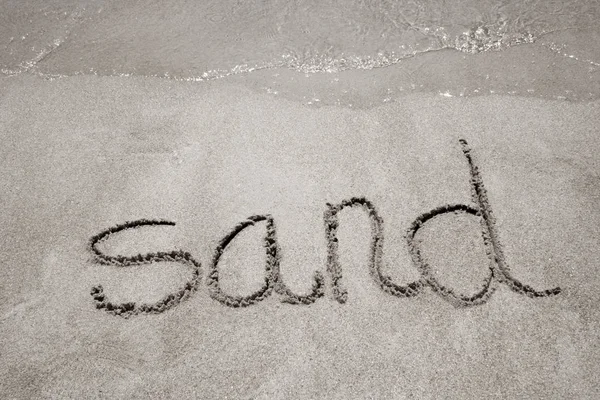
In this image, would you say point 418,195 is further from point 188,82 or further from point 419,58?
point 188,82

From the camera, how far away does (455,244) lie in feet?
8.12

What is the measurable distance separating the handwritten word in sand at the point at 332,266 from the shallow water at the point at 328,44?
3.03ft

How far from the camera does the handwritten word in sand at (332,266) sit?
229cm

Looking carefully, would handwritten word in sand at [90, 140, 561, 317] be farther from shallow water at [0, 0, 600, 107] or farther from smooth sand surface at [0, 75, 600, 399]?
shallow water at [0, 0, 600, 107]

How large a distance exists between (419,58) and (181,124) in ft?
5.62

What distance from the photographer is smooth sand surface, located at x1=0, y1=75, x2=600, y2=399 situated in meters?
2.09

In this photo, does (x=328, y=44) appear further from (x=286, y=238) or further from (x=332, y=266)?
(x=332, y=266)

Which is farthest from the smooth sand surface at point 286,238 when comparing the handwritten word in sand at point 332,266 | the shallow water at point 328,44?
the shallow water at point 328,44

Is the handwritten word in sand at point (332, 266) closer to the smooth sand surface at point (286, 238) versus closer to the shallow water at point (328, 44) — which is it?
the smooth sand surface at point (286, 238)

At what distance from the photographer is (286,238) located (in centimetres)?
251

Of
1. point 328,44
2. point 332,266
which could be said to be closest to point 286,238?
point 332,266

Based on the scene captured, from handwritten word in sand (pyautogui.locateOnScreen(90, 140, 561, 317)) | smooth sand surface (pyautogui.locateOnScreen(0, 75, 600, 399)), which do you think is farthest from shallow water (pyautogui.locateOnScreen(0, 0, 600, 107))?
handwritten word in sand (pyautogui.locateOnScreen(90, 140, 561, 317))

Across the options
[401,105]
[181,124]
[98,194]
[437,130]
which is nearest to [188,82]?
[181,124]

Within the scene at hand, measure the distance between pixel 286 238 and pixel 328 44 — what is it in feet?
5.74
